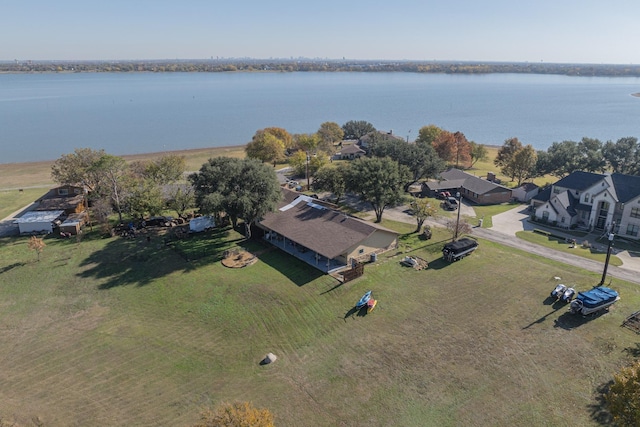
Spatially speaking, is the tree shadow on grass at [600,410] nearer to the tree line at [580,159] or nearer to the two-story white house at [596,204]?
the two-story white house at [596,204]

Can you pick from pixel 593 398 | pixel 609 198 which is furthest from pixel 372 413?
pixel 609 198

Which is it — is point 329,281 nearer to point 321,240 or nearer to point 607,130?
point 321,240

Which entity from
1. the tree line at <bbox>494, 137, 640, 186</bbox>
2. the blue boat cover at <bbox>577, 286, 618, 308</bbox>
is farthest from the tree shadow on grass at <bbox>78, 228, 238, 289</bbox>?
the tree line at <bbox>494, 137, 640, 186</bbox>

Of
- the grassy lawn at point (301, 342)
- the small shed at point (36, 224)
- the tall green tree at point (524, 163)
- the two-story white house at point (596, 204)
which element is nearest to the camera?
the grassy lawn at point (301, 342)

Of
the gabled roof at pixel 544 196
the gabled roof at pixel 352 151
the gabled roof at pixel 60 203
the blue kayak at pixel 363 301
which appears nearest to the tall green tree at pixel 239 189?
the blue kayak at pixel 363 301

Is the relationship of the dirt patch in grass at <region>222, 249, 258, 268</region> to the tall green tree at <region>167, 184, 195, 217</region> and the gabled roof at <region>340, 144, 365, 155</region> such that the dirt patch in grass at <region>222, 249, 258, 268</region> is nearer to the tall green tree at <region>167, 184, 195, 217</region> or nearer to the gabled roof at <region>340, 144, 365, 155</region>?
the tall green tree at <region>167, 184, 195, 217</region>

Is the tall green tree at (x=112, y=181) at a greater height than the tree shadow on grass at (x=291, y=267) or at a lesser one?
greater
